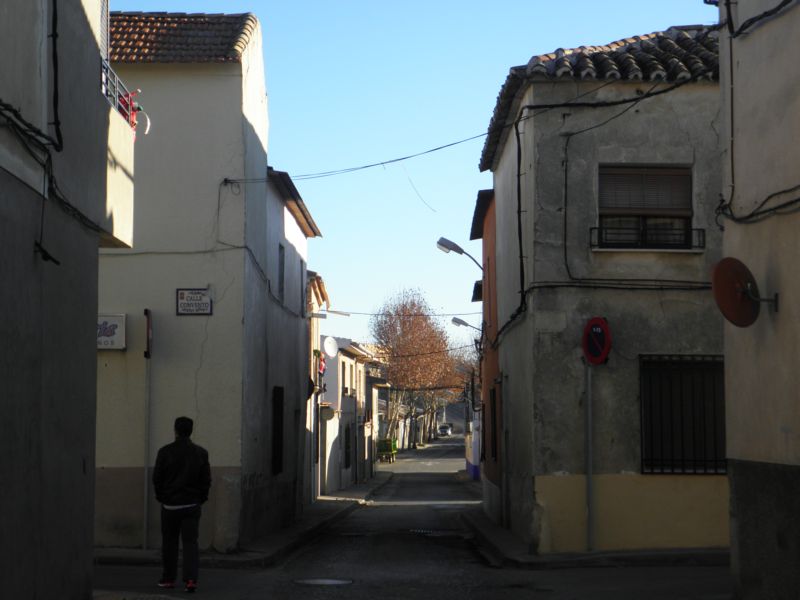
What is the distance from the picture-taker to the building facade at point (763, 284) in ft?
28.7

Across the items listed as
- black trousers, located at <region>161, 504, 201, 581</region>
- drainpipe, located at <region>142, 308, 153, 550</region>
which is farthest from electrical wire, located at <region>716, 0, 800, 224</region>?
drainpipe, located at <region>142, 308, 153, 550</region>

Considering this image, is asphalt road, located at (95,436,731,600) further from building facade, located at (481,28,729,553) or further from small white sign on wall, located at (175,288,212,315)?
small white sign on wall, located at (175,288,212,315)

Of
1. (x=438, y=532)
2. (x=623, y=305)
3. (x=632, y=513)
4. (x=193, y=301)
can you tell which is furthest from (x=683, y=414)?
(x=438, y=532)

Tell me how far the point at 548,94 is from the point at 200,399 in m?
6.36

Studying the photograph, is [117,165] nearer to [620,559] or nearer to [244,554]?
[244,554]

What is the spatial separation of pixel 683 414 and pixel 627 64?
4798 millimetres

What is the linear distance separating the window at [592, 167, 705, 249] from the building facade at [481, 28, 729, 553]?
19mm

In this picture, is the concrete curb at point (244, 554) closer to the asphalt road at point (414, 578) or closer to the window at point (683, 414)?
the asphalt road at point (414, 578)

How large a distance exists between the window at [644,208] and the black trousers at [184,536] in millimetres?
6975

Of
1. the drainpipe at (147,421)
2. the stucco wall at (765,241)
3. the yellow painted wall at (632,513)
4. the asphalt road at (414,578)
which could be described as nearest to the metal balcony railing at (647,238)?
the yellow painted wall at (632,513)

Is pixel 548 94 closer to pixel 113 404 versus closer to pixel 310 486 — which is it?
pixel 113 404

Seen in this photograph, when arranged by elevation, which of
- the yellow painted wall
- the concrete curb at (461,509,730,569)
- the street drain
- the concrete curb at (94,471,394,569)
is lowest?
the street drain

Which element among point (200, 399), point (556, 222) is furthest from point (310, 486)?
point (556, 222)

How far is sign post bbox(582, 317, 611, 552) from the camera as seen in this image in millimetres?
14747
